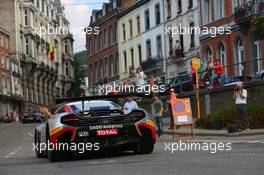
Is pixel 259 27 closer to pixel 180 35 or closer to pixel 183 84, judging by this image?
pixel 183 84

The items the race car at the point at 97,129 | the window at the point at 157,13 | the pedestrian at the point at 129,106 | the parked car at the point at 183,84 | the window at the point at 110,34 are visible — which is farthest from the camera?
the window at the point at 110,34

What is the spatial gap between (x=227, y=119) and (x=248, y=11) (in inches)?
614

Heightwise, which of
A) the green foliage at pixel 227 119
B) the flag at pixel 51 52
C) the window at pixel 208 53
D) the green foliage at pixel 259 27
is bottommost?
the green foliage at pixel 227 119

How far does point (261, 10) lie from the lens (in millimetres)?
40031

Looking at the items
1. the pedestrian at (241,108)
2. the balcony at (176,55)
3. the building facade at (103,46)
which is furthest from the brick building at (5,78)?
the pedestrian at (241,108)

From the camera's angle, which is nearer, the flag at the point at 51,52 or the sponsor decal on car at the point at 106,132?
the sponsor decal on car at the point at 106,132

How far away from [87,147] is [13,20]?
77.8 m

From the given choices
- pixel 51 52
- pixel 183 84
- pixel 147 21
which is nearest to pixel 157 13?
pixel 147 21

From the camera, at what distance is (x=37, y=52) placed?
10225cm

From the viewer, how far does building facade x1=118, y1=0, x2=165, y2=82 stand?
62.6 m

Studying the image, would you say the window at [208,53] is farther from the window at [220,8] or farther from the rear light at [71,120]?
the rear light at [71,120]

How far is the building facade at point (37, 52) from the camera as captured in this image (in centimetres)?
9150

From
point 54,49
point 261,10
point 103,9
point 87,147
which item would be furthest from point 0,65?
point 87,147

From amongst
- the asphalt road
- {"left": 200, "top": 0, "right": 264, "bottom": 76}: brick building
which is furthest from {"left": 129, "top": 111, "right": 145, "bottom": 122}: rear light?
{"left": 200, "top": 0, "right": 264, "bottom": 76}: brick building
